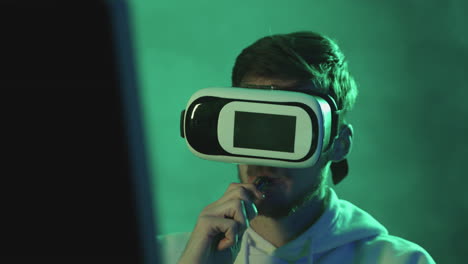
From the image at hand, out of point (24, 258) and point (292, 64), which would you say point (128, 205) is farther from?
point (292, 64)

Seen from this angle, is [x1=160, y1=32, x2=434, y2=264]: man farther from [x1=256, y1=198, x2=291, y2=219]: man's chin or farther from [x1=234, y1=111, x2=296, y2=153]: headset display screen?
[x1=234, y1=111, x2=296, y2=153]: headset display screen

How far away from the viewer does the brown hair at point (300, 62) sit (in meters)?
1.14

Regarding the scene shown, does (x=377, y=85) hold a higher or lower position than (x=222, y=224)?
higher

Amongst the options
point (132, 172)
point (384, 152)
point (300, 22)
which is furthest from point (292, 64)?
point (132, 172)

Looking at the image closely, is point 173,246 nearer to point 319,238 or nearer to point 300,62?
point 319,238

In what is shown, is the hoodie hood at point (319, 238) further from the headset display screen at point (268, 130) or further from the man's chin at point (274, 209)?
the headset display screen at point (268, 130)

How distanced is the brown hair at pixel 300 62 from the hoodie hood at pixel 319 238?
25cm

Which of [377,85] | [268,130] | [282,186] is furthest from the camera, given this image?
[377,85]

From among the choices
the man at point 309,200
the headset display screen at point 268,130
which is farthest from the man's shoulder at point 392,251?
the headset display screen at point 268,130

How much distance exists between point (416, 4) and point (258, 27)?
50cm

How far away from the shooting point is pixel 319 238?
48.5 inches

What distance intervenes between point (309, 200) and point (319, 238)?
3.5 inches

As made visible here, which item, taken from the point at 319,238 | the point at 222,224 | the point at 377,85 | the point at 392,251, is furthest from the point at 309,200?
the point at 377,85

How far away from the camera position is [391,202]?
1812 millimetres
